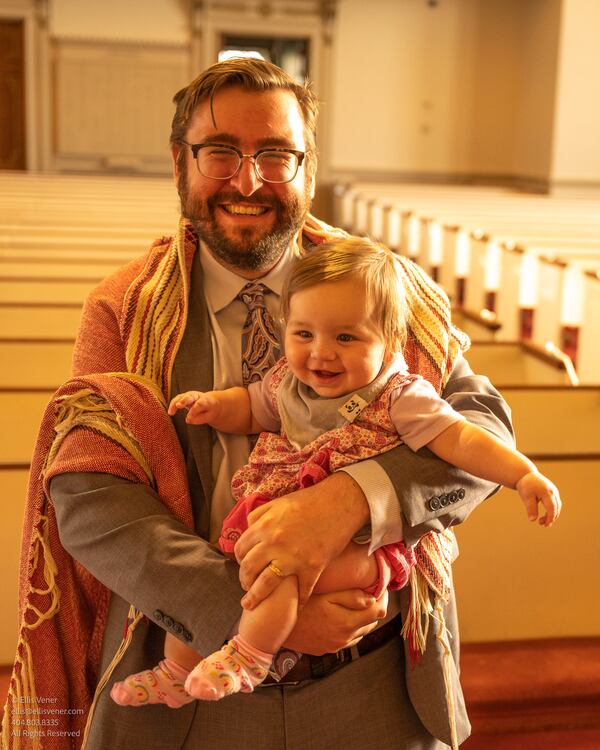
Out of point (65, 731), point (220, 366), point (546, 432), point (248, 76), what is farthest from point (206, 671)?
point (546, 432)

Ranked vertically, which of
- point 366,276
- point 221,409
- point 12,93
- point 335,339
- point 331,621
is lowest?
point 331,621

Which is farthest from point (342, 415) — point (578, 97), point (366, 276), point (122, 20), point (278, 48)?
point (278, 48)

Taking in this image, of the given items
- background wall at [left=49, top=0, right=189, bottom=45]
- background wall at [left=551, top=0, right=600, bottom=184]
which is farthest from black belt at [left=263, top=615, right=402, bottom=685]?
background wall at [left=49, top=0, right=189, bottom=45]

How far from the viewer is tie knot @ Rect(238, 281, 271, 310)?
1759 mm

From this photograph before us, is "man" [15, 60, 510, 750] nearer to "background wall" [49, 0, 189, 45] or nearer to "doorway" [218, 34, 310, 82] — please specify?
"background wall" [49, 0, 189, 45]

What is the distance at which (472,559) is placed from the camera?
2.29 meters

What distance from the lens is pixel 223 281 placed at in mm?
1770

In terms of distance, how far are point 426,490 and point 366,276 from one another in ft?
1.15

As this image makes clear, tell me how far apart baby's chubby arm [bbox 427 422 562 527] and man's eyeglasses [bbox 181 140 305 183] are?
570 mm

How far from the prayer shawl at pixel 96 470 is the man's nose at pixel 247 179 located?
19 centimetres

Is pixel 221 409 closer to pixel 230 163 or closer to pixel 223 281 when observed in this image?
pixel 223 281

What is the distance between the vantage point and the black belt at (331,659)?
1516mm

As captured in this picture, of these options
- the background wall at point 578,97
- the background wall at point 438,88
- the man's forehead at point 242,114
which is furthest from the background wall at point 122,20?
the man's forehead at point 242,114

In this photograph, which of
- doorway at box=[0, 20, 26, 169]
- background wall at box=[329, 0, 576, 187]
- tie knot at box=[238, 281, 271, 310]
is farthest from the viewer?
background wall at box=[329, 0, 576, 187]
